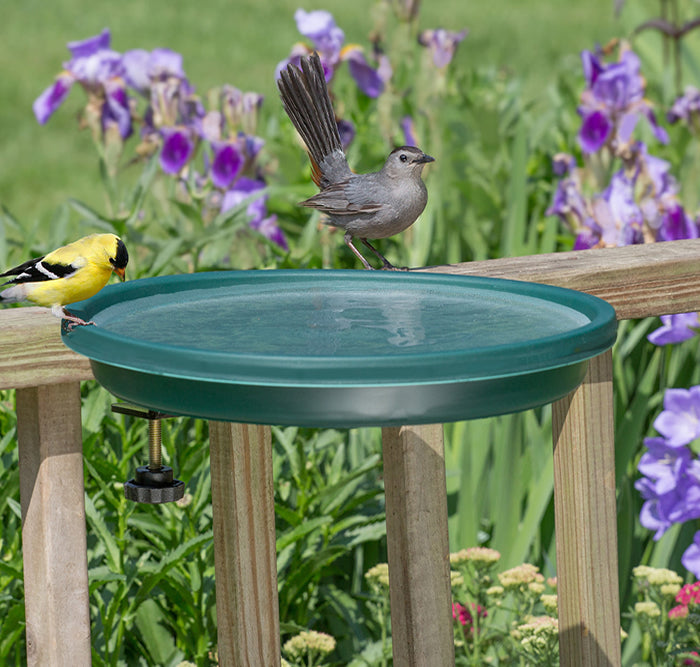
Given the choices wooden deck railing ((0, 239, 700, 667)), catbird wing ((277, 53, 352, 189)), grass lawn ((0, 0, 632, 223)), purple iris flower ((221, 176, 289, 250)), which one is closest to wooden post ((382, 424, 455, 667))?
wooden deck railing ((0, 239, 700, 667))

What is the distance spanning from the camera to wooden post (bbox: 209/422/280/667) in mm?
1481

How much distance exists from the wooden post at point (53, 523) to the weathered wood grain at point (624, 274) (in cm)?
62

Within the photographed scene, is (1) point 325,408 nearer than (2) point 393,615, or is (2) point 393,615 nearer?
(1) point 325,408

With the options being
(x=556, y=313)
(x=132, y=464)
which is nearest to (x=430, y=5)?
(x=132, y=464)

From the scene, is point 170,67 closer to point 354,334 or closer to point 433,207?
point 433,207

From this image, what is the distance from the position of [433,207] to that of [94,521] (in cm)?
187

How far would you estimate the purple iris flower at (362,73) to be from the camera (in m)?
3.57

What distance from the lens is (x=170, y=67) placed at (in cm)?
340

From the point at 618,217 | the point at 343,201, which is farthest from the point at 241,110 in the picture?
the point at 343,201

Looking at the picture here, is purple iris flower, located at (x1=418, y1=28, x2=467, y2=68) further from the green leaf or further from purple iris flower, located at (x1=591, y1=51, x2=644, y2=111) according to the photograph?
the green leaf

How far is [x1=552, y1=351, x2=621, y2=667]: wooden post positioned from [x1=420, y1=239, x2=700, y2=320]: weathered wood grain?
13 cm

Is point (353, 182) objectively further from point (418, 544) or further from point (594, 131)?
point (594, 131)

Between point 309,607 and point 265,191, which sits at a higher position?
point 265,191

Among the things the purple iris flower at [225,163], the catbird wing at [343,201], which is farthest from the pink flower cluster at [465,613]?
the purple iris flower at [225,163]
